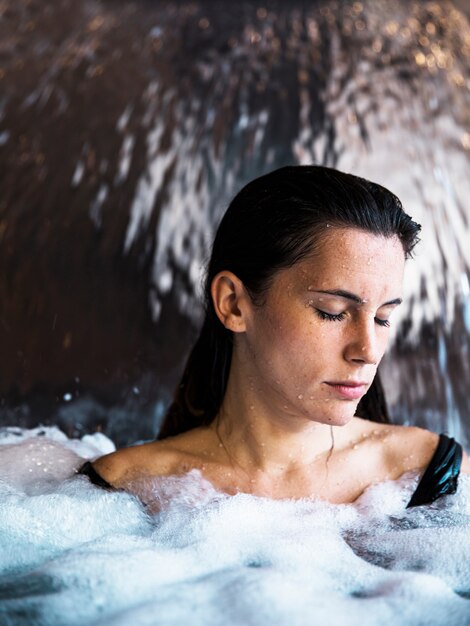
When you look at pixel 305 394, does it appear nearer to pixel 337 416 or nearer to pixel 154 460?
pixel 337 416

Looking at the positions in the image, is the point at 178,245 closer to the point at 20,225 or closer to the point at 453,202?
the point at 20,225

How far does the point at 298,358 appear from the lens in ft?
4.21

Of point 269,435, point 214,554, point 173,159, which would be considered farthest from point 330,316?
point 173,159

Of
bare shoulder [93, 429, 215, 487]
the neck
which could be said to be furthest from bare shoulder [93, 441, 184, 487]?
the neck

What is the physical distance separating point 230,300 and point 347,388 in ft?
0.82

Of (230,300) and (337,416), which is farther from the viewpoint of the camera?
(230,300)

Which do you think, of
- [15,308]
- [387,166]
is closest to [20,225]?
[15,308]

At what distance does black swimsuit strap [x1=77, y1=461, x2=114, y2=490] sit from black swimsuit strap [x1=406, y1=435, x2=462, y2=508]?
50 centimetres

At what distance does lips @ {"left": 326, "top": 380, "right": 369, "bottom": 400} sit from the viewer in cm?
127

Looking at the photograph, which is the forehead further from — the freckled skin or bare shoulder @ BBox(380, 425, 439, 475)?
bare shoulder @ BBox(380, 425, 439, 475)

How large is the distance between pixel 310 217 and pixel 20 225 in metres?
1.26

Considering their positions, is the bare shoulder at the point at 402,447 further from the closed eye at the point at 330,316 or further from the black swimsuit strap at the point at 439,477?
the closed eye at the point at 330,316

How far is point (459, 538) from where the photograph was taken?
1.26 meters

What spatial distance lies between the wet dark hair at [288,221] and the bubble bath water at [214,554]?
0.99ft
